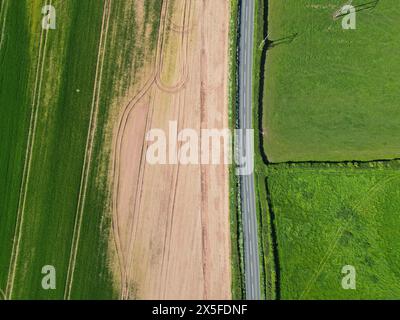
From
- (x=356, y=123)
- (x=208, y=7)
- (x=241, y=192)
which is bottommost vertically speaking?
(x=241, y=192)

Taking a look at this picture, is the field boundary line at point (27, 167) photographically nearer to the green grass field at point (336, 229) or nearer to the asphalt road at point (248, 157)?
the asphalt road at point (248, 157)

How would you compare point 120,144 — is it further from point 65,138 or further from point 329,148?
point 329,148

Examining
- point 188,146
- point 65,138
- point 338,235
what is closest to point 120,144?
point 65,138

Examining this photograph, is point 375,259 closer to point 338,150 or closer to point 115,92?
point 338,150

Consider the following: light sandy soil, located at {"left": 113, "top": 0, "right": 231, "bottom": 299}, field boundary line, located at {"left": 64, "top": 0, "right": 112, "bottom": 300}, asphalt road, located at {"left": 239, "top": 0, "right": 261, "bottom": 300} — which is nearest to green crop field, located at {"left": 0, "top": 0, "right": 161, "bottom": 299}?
field boundary line, located at {"left": 64, "top": 0, "right": 112, "bottom": 300}
